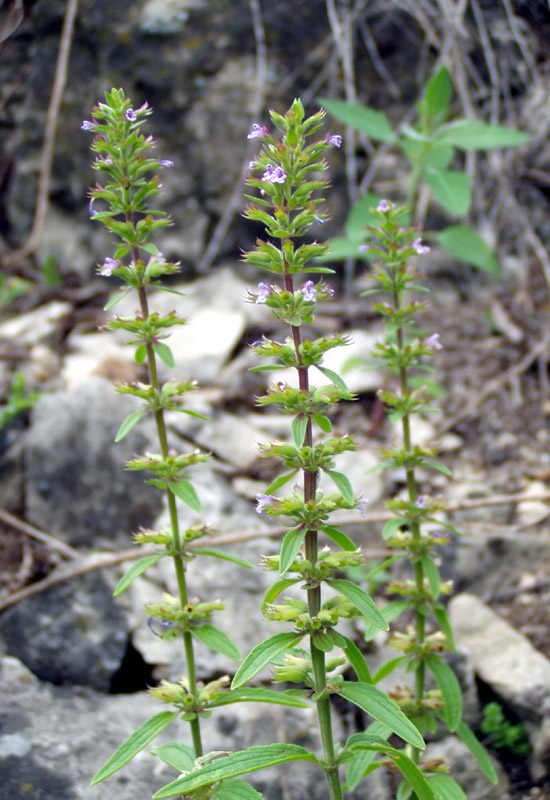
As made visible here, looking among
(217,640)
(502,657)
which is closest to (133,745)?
(217,640)

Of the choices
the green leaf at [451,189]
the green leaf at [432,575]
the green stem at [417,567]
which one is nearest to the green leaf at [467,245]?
the green leaf at [451,189]

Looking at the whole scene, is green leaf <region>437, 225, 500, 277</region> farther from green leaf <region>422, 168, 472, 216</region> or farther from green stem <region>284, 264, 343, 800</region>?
green stem <region>284, 264, 343, 800</region>

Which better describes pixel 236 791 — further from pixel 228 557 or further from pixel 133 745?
pixel 228 557

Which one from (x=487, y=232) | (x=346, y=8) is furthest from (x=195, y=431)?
(x=346, y=8)

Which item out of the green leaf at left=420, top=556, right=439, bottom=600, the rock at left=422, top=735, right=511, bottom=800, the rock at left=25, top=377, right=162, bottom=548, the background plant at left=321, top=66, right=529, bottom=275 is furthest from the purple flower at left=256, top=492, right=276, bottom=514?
the background plant at left=321, top=66, right=529, bottom=275

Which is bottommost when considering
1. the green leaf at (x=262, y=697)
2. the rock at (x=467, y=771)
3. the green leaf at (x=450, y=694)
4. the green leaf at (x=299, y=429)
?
the rock at (x=467, y=771)

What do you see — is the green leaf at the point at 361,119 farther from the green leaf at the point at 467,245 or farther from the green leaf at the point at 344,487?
the green leaf at the point at 344,487
